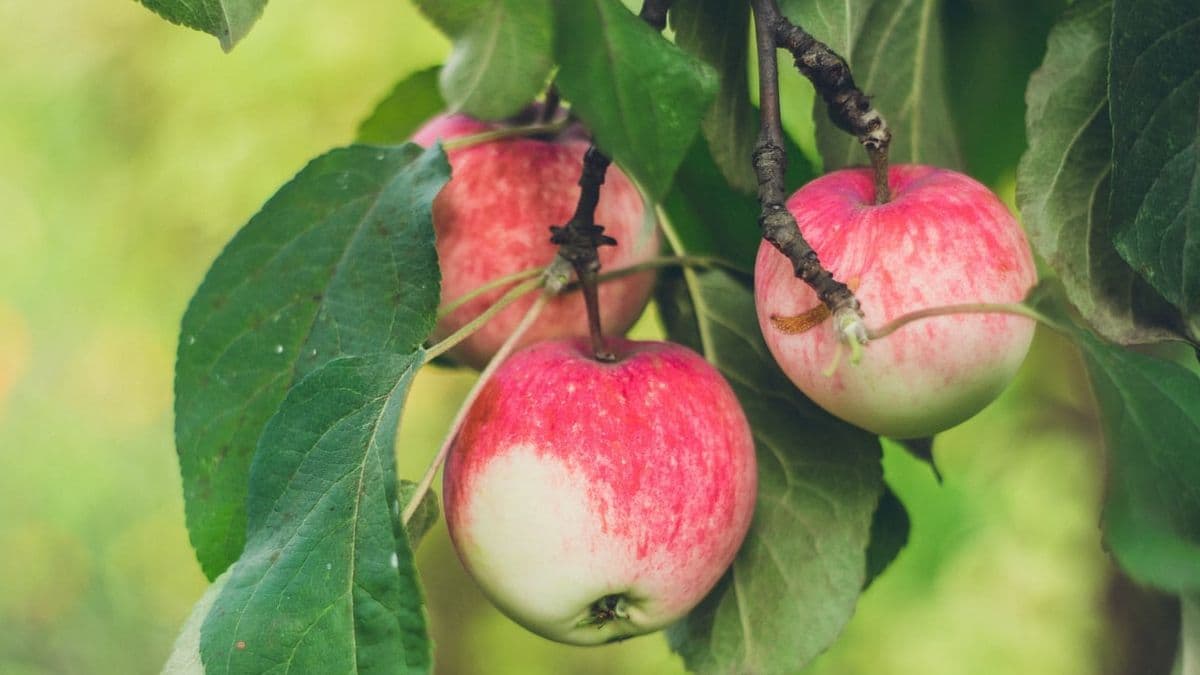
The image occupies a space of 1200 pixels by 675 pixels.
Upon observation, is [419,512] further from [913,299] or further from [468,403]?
[913,299]

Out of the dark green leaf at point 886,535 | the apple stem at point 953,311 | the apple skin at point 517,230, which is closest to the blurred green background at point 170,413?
the dark green leaf at point 886,535

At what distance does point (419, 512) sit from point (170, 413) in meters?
1.19

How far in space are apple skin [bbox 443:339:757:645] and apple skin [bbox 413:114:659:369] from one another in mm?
73

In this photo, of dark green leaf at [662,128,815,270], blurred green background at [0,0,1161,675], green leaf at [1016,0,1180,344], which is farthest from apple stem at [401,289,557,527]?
blurred green background at [0,0,1161,675]

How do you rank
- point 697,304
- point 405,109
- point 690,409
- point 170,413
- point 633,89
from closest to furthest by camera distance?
point 633,89
point 690,409
point 697,304
point 405,109
point 170,413

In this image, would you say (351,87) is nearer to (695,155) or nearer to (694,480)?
(695,155)

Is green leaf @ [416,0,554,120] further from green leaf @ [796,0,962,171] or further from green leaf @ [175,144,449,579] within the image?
green leaf @ [796,0,962,171]

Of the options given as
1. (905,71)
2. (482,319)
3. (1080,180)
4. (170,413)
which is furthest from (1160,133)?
(170,413)

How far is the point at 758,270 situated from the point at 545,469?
0.36 feet

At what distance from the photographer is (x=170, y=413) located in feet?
5.10

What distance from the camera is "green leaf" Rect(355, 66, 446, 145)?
2.18 feet

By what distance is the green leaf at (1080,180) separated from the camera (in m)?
0.45

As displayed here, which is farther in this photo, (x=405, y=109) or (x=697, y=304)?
(x=405, y=109)

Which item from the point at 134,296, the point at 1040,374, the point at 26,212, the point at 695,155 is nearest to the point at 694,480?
the point at 695,155
